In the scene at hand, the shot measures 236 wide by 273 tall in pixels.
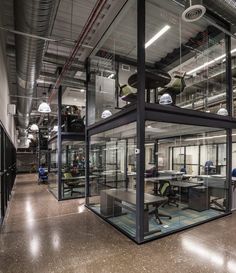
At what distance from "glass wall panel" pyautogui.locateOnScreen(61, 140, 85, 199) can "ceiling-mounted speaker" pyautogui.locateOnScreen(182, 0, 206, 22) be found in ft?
A: 18.3

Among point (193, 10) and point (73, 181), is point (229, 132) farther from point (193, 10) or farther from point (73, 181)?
point (73, 181)

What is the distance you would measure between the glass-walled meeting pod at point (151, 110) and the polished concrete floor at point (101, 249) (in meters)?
0.32

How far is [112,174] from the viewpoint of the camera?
266 inches

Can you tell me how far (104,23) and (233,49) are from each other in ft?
13.1

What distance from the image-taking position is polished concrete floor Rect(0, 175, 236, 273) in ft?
8.66

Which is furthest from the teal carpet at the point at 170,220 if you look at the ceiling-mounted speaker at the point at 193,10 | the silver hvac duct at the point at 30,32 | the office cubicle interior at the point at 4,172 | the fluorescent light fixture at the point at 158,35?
the fluorescent light fixture at the point at 158,35

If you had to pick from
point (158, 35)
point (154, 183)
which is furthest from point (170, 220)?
point (158, 35)

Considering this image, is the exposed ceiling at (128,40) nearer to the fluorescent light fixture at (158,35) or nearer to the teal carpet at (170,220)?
the fluorescent light fixture at (158,35)

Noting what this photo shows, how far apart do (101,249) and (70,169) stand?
521 centimetres

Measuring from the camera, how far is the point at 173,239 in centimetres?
347

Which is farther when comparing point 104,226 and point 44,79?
point 44,79

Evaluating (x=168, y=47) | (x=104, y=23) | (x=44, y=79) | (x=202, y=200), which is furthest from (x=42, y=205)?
(x=168, y=47)

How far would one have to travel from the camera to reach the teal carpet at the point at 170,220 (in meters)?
3.93

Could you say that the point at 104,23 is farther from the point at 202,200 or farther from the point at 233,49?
the point at 202,200
